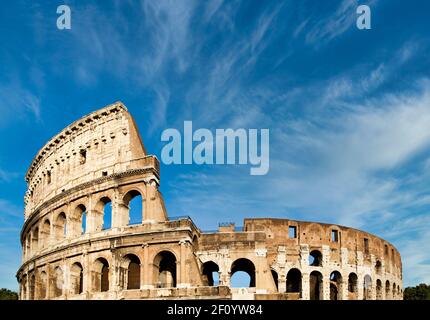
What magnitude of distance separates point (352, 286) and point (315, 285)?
2707 millimetres

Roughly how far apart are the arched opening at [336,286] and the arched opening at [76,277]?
17939mm

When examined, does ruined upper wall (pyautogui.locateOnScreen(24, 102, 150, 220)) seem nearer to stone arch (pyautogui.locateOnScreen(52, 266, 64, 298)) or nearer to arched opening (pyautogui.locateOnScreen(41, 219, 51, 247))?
arched opening (pyautogui.locateOnScreen(41, 219, 51, 247))

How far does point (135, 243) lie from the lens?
1105 inches

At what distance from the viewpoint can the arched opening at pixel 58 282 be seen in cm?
3191

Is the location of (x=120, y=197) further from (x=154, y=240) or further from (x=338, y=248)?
(x=338, y=248)

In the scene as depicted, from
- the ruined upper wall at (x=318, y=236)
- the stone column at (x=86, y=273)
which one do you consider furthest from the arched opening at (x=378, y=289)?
the stone column at (x=86, y=273)

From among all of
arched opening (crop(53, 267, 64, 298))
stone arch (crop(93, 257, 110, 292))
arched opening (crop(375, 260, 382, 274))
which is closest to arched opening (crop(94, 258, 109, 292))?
stone arch (crop(93, 257, 110, 292))

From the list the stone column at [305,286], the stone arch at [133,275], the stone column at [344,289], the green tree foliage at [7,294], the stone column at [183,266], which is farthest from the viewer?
the green tree foliage at [7,294]

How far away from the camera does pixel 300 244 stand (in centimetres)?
3650

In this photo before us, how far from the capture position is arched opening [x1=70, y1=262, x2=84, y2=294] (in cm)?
3061

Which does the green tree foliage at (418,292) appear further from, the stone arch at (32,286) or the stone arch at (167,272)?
the stone arch at (32,286)
